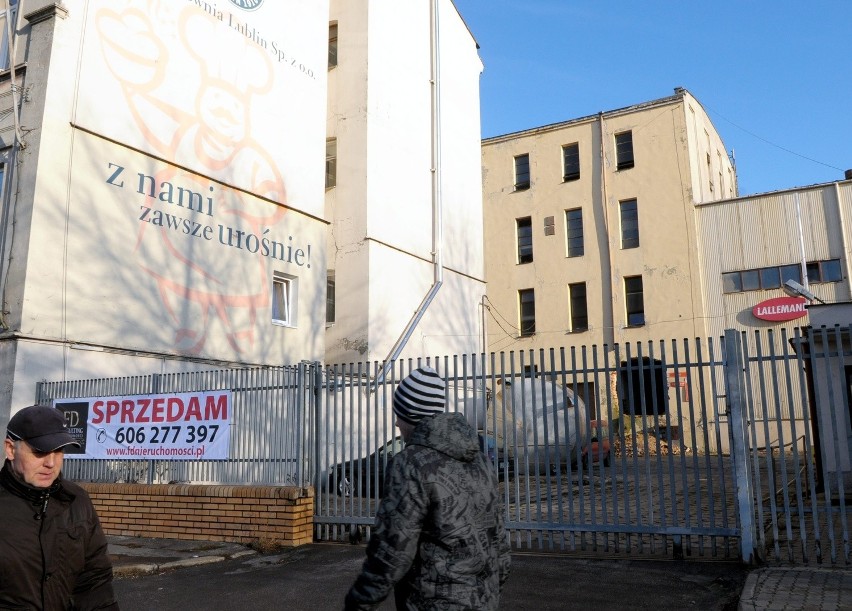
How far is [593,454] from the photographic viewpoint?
873cm

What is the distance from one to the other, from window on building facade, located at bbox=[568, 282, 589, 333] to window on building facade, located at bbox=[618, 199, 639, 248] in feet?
8.14

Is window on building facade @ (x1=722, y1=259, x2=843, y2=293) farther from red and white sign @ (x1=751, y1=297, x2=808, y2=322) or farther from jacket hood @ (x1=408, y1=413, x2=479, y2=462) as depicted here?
jacket hood @ (x1=408, y1=413, x2=479, y2=462)

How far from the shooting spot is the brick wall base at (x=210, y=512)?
32.8ft

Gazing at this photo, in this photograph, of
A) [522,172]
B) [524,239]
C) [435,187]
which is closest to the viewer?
[435,187]

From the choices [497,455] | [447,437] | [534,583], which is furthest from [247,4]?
[447,437]

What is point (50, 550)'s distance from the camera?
2.92m

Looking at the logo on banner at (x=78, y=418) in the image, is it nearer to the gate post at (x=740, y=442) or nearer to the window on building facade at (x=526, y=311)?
the gate post at (x=740, y=442)

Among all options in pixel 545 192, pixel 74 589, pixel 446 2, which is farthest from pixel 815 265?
pixel 74 589

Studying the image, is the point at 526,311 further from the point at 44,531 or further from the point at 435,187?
the point at 44,531

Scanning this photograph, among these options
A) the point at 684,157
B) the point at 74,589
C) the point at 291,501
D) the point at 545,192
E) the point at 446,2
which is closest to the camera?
the point at 74,589

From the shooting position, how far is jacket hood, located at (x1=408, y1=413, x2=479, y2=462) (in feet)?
10.4

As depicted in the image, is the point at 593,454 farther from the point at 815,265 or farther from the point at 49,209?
the point at 815,265

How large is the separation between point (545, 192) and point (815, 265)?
1104 centimetres

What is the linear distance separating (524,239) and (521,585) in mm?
27508
